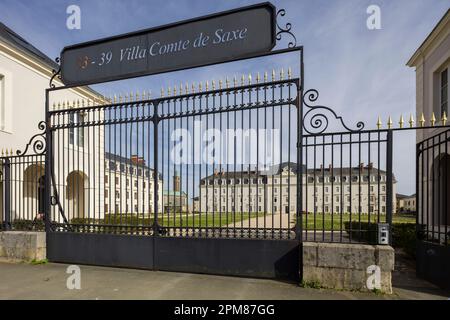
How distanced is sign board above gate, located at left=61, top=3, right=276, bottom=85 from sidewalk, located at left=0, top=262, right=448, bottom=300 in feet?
13.9

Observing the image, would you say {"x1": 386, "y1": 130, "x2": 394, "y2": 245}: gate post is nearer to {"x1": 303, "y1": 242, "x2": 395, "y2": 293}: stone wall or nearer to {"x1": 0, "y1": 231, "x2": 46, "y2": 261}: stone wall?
{"x1": 303, "y1": 242, "x2": 395, "y2": 293}: stone wall

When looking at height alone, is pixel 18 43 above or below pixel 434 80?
above

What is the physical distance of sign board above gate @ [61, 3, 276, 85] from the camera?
5.75 metres

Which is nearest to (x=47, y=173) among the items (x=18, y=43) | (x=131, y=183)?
(x=131, y=183)

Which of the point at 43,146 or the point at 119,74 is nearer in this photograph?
the point at 119,74

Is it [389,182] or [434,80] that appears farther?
[434,80]

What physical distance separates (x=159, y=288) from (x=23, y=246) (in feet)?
13.8

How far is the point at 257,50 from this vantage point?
226 inches

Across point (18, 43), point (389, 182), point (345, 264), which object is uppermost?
point (18, 43)

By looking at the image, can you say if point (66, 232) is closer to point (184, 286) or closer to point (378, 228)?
point (184, 286)

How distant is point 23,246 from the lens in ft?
23.5

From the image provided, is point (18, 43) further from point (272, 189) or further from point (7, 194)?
point (272, 189)

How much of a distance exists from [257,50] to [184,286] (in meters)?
4.54

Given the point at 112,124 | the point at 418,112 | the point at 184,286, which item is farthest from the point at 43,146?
the point at 418,112
